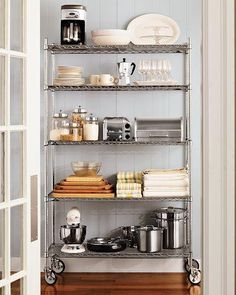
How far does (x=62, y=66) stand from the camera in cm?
515

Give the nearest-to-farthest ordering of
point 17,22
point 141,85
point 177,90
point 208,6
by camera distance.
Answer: point 208,6
point 17,22
point 141,85
point 177,90

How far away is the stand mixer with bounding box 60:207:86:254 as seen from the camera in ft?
16.8

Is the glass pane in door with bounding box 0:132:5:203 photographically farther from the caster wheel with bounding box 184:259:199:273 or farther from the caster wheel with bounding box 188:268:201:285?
the caster wheel with bounding box 184:259:199:273

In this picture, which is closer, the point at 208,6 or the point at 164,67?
the point at 208,6

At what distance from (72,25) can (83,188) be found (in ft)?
4.07

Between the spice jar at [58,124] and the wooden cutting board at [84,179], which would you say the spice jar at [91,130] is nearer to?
the spice jar at [58,124]

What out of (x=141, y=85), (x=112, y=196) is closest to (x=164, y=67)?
(x=141, y=85)

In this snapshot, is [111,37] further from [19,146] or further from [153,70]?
[19,146]

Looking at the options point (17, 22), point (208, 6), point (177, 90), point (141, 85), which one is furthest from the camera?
point (177, 90)

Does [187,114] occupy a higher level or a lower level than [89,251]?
higher

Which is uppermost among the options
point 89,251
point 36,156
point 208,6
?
point 208,6

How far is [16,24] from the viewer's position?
9.05 ft

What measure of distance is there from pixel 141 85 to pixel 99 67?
1.82ft

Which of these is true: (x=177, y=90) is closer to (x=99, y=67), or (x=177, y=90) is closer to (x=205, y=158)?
(x=99, y=67)
